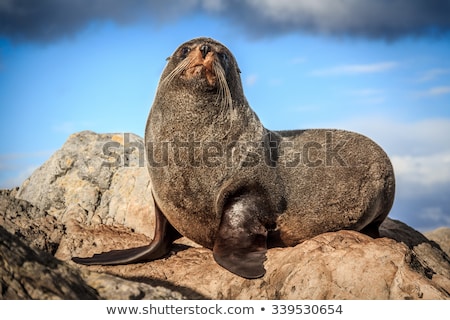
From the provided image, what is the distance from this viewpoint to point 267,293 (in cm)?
735

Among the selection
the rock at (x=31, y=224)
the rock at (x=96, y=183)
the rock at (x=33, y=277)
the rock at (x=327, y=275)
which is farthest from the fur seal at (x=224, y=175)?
the rock at (x=33, y=277)

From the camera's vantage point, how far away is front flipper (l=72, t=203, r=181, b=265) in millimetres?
8625

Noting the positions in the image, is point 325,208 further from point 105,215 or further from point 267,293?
point 105,215

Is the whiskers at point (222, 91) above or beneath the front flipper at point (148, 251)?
above

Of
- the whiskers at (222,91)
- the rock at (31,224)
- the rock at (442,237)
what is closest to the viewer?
the whiskers at (222,91)

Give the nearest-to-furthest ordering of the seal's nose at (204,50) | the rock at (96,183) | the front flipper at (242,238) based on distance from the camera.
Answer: the front flipper at (242,238) → the seal's nose at (204,50) → the rock at (96,183)

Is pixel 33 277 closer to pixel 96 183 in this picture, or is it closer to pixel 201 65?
pixel 201 65

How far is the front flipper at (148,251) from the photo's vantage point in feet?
28.3

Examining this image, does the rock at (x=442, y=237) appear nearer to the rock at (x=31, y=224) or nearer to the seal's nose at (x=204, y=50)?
the seal's nose at (x=204, y=50)

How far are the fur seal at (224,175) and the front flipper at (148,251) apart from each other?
1 centimetres

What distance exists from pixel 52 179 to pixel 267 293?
5.77 metres

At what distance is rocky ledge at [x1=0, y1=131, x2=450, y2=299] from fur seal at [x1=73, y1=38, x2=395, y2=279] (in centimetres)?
40

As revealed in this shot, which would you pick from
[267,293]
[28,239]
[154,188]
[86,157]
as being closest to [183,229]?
[154,188]
